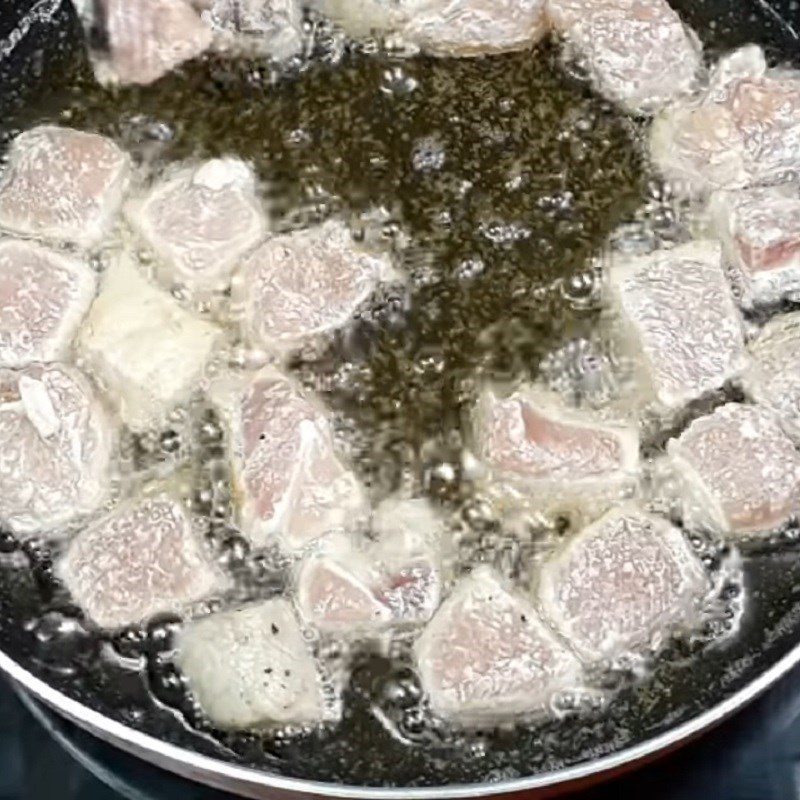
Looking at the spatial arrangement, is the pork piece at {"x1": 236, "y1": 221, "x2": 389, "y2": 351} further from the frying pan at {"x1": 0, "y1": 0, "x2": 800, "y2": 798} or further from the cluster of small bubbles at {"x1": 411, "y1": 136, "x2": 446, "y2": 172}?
the cluster of small bubbles at {"x1": 411, "y1": 136, "x2": 446, "y2": 172}

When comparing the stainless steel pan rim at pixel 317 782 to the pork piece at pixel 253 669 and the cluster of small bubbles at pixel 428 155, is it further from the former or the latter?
the cluster of small bubbles at pixel 428 155

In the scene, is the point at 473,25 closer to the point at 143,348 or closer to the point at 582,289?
the point at 582,289

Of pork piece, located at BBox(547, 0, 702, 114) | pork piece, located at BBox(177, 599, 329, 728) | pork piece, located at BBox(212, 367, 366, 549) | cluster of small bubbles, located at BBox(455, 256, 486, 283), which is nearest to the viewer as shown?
pork piece, located at BBox(177, 599, 329, 728)

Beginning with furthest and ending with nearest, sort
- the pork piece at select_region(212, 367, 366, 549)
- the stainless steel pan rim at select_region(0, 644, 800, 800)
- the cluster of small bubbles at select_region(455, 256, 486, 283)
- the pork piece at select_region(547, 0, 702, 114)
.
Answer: the pork piece at select_region(547, 0, 702, 114), the cluster of small bubbles at select_region(455, 256, 486, 283), the pork piece at select_region(212, 367, 366, 549), the stainless steel pan rim at select_region(0, 644, 800, 800)

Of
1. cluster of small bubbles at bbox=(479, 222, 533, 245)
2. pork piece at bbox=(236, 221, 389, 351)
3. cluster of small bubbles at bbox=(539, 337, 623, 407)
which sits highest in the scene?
pork piece at bbox=(236, 221, 389, 351)

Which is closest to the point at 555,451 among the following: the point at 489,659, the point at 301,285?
the point at 489,659

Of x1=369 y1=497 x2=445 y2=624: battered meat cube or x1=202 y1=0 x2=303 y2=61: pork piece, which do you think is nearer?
x1=369 y1=497 x2=445 y2=624: battered meat cube

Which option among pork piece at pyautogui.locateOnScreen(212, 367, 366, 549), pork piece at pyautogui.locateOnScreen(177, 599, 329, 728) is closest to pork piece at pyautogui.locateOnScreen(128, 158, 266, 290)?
pork piece at pyautogui.locateOnScreen(212, 367, 366, 549)

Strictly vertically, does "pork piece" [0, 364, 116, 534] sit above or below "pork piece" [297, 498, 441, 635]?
above
